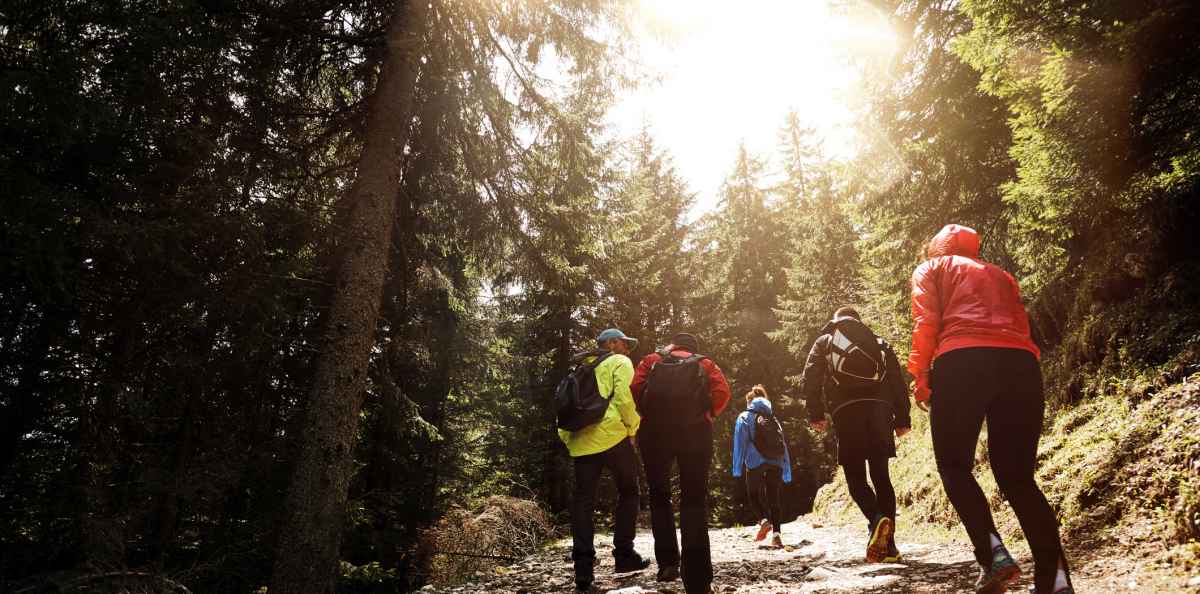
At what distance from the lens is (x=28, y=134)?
406 centimetres

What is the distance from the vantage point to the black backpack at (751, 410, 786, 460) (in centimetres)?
822

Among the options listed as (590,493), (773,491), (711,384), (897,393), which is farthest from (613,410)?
(773,491)

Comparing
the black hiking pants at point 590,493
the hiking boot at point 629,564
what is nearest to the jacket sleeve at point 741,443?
the hiking boot at point 629,564

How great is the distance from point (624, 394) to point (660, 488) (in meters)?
0.86

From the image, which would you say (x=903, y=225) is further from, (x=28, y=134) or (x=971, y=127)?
(x=28, y=134)

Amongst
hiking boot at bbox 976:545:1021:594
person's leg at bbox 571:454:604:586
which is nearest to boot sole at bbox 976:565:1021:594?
hiking boot at bbox 976:545:1021:594

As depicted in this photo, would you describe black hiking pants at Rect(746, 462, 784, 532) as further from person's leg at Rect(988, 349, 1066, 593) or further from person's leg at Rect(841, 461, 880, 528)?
person's leg at Rect(988, 349, 1066, 593)

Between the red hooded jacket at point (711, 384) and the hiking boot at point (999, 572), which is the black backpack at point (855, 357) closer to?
the red hooded jacket at point (711, 384)

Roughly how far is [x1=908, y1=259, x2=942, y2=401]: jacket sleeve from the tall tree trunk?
5.58 m

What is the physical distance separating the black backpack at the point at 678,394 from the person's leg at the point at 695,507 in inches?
5.2

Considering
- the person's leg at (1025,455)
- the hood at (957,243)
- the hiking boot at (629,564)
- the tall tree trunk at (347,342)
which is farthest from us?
the tall tree trunk at (347,342)

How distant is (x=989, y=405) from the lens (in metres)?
2.88

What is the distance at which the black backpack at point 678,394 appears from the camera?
170 inches

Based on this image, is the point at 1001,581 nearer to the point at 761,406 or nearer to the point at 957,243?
the point at 957,243
